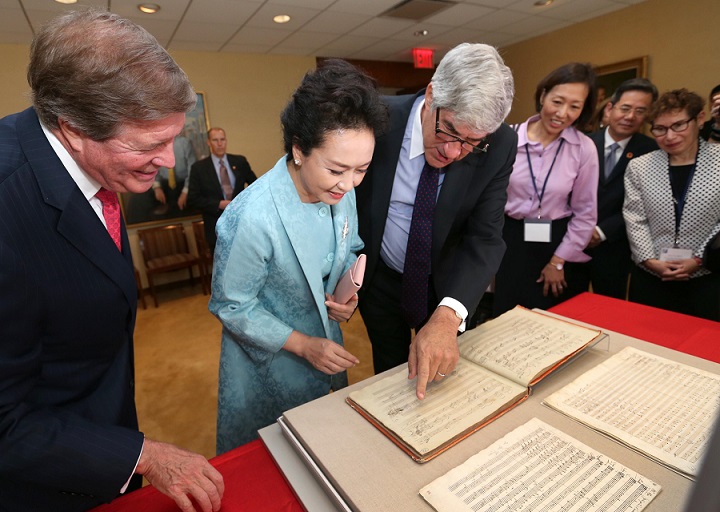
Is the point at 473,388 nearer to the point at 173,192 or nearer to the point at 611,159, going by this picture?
the point at 611,159

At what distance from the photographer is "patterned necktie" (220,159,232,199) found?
5.07 meters

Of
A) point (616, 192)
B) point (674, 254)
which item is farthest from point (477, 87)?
point (616, 192)

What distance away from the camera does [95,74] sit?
0.67 meters

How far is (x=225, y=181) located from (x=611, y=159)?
161 inches

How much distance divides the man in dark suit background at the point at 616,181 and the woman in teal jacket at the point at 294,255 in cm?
195

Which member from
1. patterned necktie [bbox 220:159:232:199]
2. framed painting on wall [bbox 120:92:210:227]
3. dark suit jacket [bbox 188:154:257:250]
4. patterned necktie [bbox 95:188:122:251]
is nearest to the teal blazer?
patterned necktie [bbox 95:188:122:251]

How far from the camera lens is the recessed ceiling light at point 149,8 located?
3864 millimetres

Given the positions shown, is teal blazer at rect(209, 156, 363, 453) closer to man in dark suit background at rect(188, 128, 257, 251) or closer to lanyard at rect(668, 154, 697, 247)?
lanyard at rect(668, 154, 697, 247)

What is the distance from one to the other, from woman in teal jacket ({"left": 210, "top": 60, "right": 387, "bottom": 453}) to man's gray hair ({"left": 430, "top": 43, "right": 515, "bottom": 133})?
0.75 ft

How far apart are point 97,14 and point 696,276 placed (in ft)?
8.49

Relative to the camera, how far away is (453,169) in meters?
1.44

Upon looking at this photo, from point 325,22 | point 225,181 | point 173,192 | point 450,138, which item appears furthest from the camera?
point 173,192

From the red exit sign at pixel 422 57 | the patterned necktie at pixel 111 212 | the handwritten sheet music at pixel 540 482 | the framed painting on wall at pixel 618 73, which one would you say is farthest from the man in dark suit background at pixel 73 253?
the red exit sign at pixel 422 57

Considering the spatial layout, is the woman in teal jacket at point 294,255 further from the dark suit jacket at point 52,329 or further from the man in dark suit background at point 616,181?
the man in dark suit background at point 616,181
